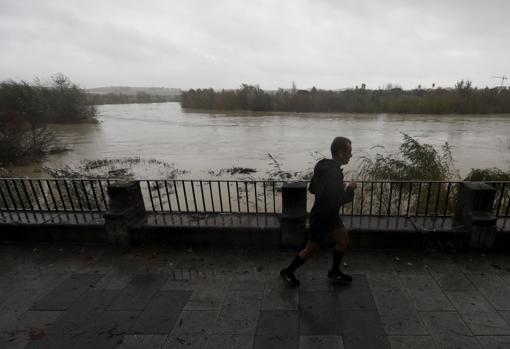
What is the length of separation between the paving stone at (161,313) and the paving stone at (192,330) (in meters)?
0.09

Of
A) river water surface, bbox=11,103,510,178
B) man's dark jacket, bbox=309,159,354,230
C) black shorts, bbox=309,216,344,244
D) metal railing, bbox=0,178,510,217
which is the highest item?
man's dark jacket, bbox=309,159,354,230

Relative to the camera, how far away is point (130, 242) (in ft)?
15.0

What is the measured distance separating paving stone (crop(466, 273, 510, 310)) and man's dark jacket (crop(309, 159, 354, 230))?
75.9 inches

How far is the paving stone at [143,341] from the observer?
108 inches

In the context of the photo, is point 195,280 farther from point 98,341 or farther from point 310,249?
→ point 310,249

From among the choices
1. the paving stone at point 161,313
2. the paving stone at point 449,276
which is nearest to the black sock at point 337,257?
the paving stone at point 449,276

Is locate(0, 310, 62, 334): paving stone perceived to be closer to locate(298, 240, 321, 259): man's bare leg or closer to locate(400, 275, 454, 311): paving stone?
locate(298, 240, 321, 259): man's bare leg

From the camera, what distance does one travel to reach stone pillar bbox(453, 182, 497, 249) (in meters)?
3.88

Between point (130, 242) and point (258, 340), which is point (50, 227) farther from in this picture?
point (258, 340)

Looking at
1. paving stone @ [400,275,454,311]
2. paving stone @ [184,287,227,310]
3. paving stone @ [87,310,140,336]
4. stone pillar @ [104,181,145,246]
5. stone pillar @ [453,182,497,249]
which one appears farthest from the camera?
stone pillar @ [104,181,145,246]

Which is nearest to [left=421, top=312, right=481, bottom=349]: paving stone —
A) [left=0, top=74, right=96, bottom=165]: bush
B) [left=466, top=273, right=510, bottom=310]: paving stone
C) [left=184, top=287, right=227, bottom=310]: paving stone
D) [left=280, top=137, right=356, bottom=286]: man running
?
[left=466, top=273, right=510, bottom=310]: paving stone

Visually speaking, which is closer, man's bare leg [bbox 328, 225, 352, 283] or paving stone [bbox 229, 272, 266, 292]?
man's bare leg [bbox 328, 225, 352, 283]

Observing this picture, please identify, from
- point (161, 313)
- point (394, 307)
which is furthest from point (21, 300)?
point (394, 307)

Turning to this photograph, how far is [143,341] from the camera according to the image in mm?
2799
